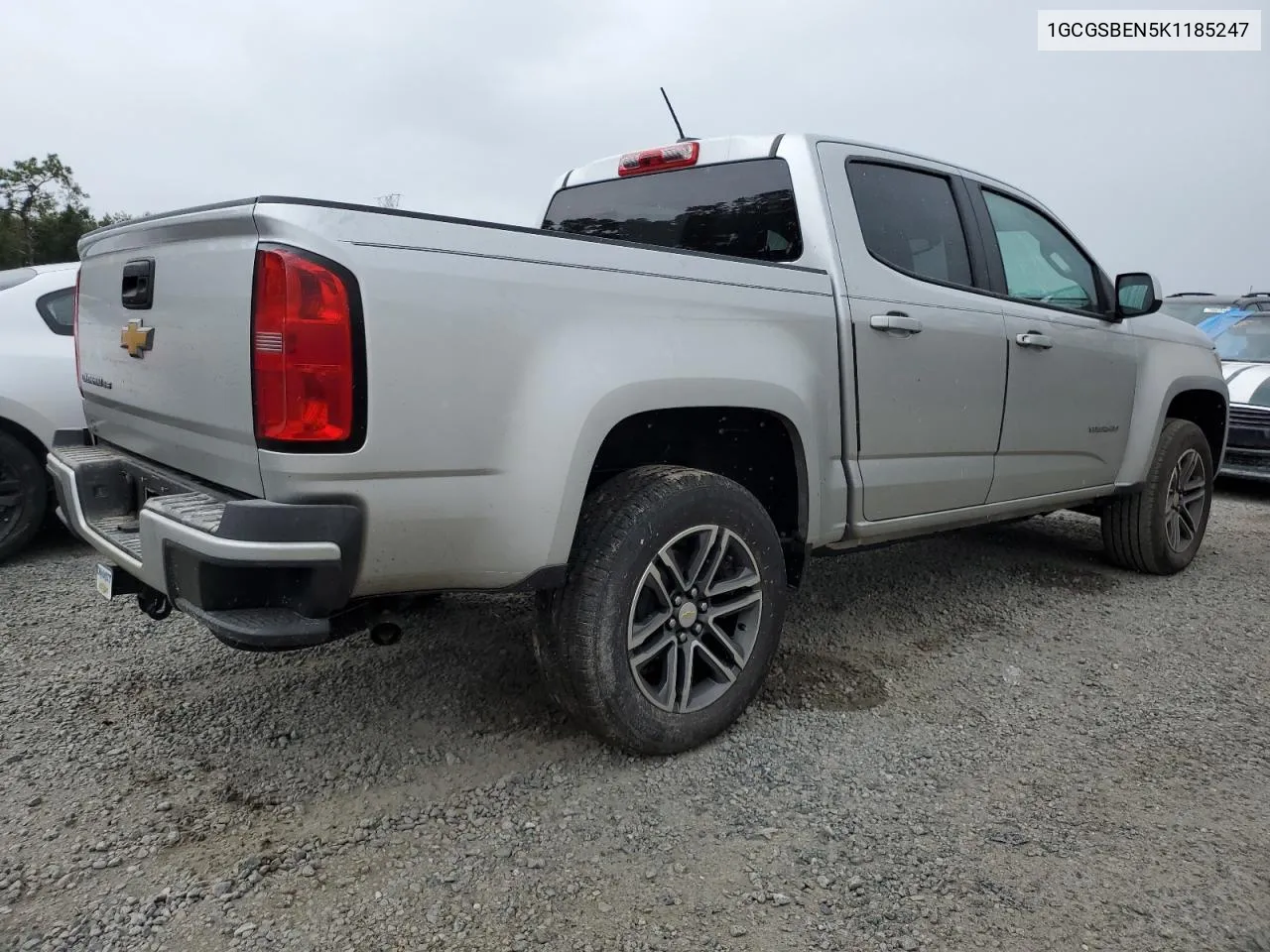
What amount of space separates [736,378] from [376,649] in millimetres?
1797

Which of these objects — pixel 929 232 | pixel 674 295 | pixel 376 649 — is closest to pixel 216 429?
pixel 674 295

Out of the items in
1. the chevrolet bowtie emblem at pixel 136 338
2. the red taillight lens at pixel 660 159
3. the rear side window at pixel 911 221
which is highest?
the red taillight lens at pixel 660 159

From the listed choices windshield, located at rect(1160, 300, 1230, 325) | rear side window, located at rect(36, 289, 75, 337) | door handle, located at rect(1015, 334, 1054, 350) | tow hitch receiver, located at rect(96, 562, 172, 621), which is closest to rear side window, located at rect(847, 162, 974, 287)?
door handle, located at rect(1015, 334, 1054, 350)

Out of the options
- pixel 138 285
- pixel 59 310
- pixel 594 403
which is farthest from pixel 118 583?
pixel 59 310

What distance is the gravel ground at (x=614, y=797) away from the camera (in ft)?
6.64

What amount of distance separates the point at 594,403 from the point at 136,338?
134 centimetres

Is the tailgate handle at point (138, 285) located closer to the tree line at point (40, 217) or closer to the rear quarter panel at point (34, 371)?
the rear quarter panel at point (34, 371)

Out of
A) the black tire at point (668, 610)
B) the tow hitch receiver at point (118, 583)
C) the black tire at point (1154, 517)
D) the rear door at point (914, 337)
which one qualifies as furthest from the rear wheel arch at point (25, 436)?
the black tire at point (1154, 517)

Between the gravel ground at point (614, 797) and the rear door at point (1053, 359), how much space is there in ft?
2.50

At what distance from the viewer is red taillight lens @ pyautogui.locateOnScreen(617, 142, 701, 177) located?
11.7 ft

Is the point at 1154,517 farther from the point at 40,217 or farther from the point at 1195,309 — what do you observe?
the point at 40,217

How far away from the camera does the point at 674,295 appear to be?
2607mm

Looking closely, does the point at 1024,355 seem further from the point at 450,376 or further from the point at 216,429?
the point at 216,429

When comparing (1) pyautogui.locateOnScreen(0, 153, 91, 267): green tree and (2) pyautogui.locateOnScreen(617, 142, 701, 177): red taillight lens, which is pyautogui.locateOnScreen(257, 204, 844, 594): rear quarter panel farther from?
(1) pyautogui.locateOnScreen(0, 153, 91, 267): green tree
